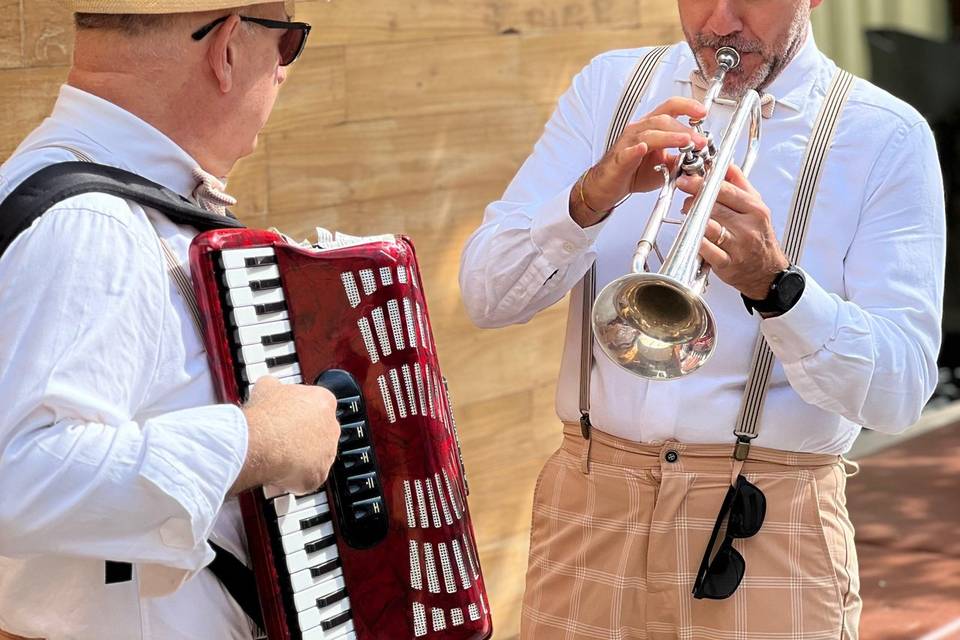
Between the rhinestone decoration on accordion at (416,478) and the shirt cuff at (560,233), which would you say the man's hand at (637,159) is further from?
the rhinestone decoration on accordion at (416,478)

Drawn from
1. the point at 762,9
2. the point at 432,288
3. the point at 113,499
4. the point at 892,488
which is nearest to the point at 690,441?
the point at 762,9

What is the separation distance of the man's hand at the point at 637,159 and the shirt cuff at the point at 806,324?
1.00 ft

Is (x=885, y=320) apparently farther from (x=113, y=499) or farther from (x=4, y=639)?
(x=4, y=639)

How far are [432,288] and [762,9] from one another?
1.64 metres

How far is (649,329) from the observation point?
2.27 m

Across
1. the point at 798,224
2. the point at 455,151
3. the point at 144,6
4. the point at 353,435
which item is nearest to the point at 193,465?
the point at 353,435

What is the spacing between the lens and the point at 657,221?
2.21 meters

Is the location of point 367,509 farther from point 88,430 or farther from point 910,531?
point 910,531

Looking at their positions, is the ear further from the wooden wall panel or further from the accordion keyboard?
the wooden wall panel

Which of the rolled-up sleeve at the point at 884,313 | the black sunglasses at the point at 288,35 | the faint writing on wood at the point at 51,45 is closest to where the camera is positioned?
the black sunglasses at the point at 288,35

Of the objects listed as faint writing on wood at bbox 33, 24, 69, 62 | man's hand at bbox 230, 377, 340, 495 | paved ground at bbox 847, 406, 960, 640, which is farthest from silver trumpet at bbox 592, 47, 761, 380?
paved ground at bbox 847, 406, 960, 640

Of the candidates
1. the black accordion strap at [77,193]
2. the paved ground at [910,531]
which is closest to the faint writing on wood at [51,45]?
the black accordion strap at [77,193]

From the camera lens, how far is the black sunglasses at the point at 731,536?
2.39m

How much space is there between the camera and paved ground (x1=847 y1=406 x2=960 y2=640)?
4.10 meters
